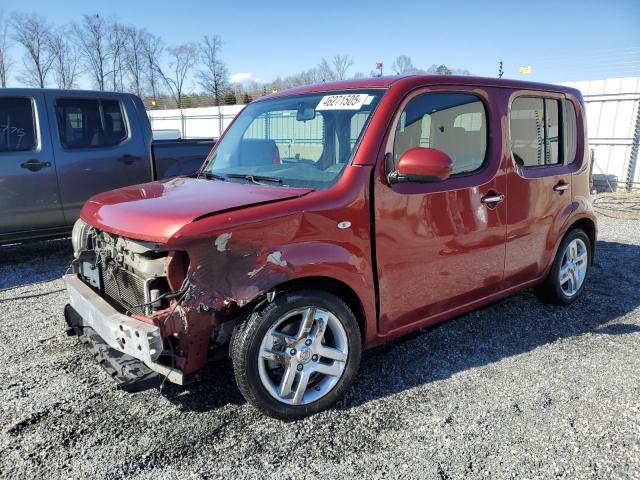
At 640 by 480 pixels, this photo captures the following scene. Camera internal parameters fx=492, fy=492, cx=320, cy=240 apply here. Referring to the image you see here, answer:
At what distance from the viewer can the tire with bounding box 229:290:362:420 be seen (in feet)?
8.41

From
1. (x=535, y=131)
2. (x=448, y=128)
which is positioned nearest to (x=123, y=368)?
(x=448, y=128)

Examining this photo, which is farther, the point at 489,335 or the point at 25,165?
the point at 25,165

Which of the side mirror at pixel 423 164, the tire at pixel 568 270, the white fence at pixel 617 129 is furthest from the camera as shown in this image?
the white fence at pixel 617 129

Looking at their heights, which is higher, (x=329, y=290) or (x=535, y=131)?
(x=535, y=131)

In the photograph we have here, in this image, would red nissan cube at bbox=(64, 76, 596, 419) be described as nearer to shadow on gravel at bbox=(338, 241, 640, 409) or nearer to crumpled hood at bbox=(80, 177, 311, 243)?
crumpled hood at bbox=(80, 177, 311, 243)

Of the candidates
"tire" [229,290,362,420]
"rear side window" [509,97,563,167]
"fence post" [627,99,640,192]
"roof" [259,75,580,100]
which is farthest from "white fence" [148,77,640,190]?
"tire" [229,290,362,420]

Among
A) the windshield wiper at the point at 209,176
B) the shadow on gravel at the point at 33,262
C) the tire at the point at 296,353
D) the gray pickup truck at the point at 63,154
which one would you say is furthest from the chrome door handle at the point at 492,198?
the shadow on gravel at the point at 33,262

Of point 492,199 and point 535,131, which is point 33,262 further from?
point 535,131

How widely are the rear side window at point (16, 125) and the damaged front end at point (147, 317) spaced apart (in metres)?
3.34

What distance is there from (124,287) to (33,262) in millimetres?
4045

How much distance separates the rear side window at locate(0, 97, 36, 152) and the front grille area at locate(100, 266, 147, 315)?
3.37m

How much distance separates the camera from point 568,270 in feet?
14.8

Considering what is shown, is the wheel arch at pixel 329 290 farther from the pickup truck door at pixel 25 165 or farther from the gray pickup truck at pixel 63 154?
the pickup truck door at pixel 25 165

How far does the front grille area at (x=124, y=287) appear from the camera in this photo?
2.68 metres
